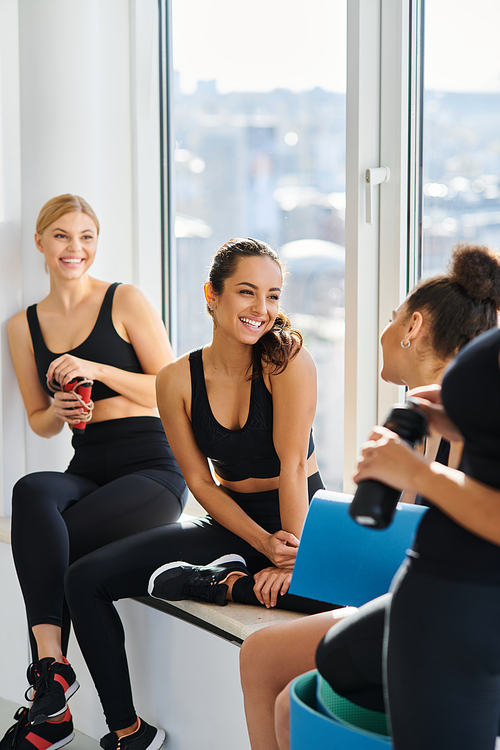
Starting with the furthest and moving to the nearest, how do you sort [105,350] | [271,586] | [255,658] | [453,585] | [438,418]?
[105,350] → [271,586] → [255,658] → [438,418] → [453,585]

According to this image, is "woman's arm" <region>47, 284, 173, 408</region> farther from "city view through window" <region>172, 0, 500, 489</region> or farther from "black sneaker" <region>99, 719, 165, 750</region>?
"black sneaker" <region>99, 719, 165, 750</region>

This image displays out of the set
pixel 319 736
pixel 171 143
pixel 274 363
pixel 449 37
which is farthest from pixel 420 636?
pixel 171 143

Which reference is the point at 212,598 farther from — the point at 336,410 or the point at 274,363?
the point at 336,410

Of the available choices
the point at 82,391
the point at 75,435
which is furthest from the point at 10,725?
the point at 82,391

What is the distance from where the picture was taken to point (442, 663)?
85 centimetres

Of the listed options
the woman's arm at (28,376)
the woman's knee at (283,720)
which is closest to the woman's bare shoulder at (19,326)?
the woman's arm at (28,376)

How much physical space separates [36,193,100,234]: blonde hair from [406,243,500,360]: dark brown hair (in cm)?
136

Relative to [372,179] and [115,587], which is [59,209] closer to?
[372,179]

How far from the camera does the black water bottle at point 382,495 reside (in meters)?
0.85

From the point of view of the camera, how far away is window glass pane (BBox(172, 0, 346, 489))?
227 cm

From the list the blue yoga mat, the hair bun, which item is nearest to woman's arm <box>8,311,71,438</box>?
the blue yoga mat

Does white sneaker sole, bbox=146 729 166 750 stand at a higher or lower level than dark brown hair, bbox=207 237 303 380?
lower

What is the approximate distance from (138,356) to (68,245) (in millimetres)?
433

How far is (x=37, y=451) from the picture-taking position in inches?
104
